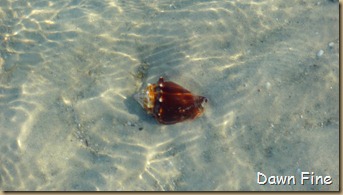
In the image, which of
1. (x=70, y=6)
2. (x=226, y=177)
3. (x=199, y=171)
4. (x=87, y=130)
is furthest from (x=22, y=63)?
(x=226, y=177)

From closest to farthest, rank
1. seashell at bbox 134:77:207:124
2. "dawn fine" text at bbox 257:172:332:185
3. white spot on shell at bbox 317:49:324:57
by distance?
"dawn fine" text at bbox 257:172:332:185, seashell at bbox 134:77:207:124, white spot on shell at bbox 317:49:324:57

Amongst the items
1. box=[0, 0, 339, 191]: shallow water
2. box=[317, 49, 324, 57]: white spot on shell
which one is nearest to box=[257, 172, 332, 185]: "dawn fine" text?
box=[0, 0, 339, 191]: shallow water

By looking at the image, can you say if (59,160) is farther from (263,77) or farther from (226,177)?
(263,77)

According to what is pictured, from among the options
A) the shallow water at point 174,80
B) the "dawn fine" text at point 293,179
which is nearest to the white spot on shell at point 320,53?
the shallow water at point 174,80

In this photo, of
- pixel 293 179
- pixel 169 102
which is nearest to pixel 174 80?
pixel 169 102

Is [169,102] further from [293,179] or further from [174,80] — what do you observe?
[293,179]

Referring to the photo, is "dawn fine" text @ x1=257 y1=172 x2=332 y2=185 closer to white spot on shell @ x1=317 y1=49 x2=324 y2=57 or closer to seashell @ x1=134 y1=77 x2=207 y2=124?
seashell @ x1=134 y1=77 x2=207 y2=124
